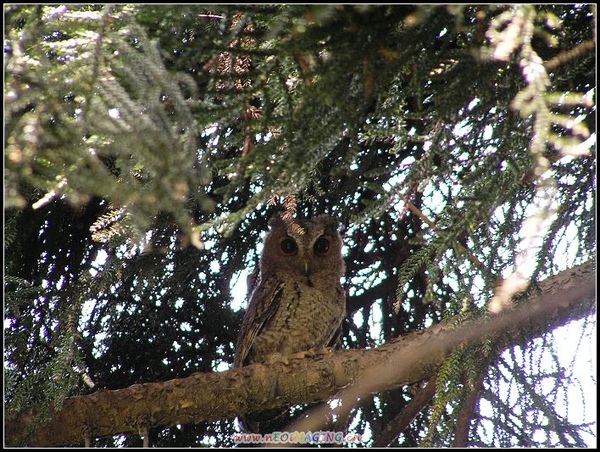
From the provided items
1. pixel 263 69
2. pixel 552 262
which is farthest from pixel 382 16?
pixel 552 262

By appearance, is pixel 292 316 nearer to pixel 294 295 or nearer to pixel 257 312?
pixel 294 295

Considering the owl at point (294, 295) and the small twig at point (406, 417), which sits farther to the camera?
the owl at point (294, 295)

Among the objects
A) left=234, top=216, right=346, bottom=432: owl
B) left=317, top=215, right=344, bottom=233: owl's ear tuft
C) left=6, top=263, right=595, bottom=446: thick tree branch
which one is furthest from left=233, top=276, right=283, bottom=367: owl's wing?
left=6, top=263, right=595, bottom=446: thick tree branch

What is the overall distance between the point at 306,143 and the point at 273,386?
1519 millimetres

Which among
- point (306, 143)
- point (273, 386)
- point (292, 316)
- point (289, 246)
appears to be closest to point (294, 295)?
point (292, 316)

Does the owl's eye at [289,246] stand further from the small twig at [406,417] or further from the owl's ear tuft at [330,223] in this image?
the small twig at [406,417]

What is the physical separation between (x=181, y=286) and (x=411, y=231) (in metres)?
1.24

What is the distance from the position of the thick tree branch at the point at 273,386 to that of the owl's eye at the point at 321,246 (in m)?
1.15

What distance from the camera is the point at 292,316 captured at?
12.2 feet

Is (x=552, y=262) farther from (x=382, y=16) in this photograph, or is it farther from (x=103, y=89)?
(x=103, y=89)

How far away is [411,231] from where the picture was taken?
3.41 meters

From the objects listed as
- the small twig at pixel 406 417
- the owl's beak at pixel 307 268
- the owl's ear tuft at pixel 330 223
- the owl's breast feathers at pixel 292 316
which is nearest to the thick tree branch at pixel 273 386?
the small twig at pixel 406 417

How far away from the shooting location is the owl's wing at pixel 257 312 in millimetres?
3377

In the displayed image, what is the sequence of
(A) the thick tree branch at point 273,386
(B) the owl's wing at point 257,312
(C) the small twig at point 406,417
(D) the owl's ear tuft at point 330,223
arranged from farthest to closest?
(D) the owl's ear tuft at point 330,223 → (B) the owl's wing at point 257,312 → (C) the small twig at point 406,417 → (A) the thick tree branch at point 273,386
